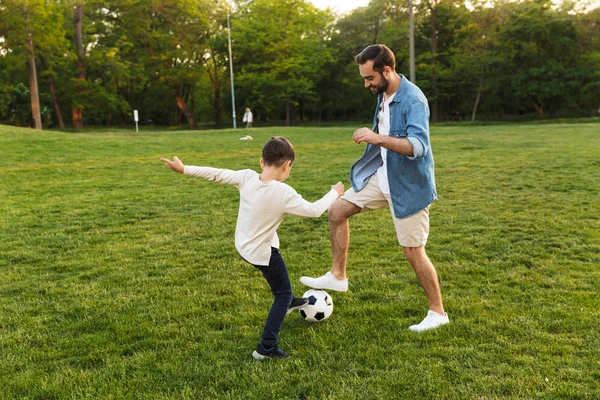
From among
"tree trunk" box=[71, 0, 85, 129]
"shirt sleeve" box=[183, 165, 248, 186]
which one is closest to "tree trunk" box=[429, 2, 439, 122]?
"tree trunk" box=[71, 0, 85, 129]

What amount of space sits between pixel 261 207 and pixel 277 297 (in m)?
0.62

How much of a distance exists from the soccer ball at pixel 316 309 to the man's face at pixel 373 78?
62.4 inches

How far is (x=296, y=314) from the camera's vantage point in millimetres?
4059

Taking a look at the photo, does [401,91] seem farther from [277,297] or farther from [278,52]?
[278,52]

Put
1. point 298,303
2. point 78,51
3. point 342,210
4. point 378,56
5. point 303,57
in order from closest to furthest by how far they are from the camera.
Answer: point 378,56 → point 298,303 → point 342,210 → point 78,51 → point 303,57

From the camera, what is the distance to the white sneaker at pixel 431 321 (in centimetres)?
360

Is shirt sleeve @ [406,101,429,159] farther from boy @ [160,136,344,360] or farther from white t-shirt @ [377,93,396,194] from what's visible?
boy @ [160,136,344,360]

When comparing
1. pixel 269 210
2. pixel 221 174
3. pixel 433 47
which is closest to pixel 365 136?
pixel 269 210

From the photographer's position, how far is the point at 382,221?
23.5ft

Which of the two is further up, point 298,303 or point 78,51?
point 78,51

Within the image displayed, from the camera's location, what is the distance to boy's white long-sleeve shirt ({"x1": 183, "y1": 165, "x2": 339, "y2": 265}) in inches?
124

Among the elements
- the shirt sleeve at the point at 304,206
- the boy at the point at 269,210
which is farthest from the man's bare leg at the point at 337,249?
the shirt sleeve at the point at 304,206

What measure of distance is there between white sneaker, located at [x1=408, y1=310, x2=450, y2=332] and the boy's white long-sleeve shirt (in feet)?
3.79

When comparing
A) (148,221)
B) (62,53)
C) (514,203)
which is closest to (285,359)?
(148,221)
